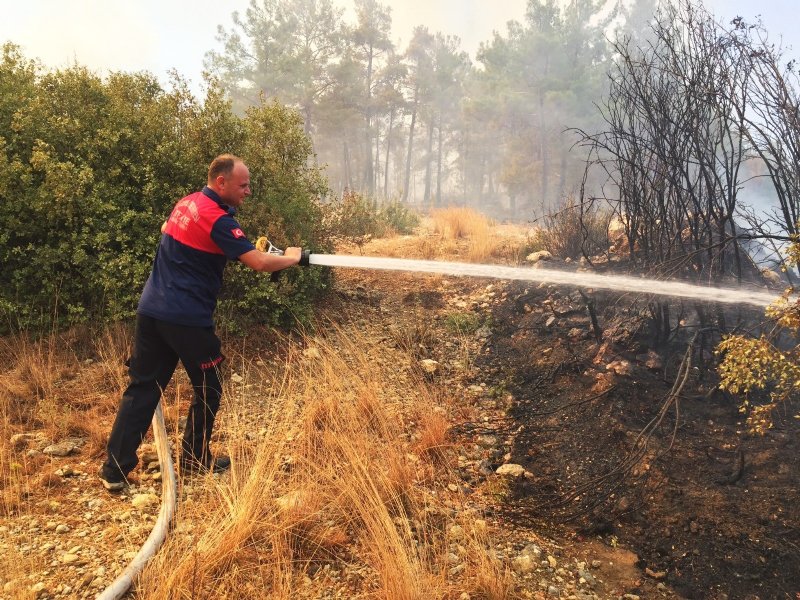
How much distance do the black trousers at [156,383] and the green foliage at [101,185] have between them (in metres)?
1.67

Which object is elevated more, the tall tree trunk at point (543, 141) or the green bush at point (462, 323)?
the tall tree trunk at point (543, 141)

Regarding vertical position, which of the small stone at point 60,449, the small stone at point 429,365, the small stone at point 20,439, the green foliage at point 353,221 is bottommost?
the small stone at point 60,449

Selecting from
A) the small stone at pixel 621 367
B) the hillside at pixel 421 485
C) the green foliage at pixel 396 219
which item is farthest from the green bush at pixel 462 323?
the green foliage at pixel 396 219

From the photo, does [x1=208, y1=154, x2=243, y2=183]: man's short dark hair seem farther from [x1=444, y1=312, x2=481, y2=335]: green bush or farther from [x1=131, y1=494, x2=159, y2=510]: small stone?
[x1=444, y1=312, x2=481, y2=335]: green bush

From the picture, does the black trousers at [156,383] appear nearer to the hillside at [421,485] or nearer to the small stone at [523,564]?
the hillside at [421,485]

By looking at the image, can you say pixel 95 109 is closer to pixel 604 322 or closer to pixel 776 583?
pixel 604 322

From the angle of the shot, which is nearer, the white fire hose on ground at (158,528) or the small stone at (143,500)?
the white fire hose on ground at (158,528)

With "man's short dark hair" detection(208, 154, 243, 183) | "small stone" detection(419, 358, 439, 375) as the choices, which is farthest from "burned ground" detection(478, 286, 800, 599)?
"man's short dark hair" detection(208, 154, 243, 183)

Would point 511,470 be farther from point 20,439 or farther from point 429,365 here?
point 20,439

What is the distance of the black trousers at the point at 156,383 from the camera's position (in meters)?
2.73

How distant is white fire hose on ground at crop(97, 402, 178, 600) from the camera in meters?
2.00

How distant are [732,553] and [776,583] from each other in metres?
0.20

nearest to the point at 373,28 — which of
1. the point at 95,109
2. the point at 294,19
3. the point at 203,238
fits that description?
the point at 294,19

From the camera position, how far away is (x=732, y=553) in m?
2.51
